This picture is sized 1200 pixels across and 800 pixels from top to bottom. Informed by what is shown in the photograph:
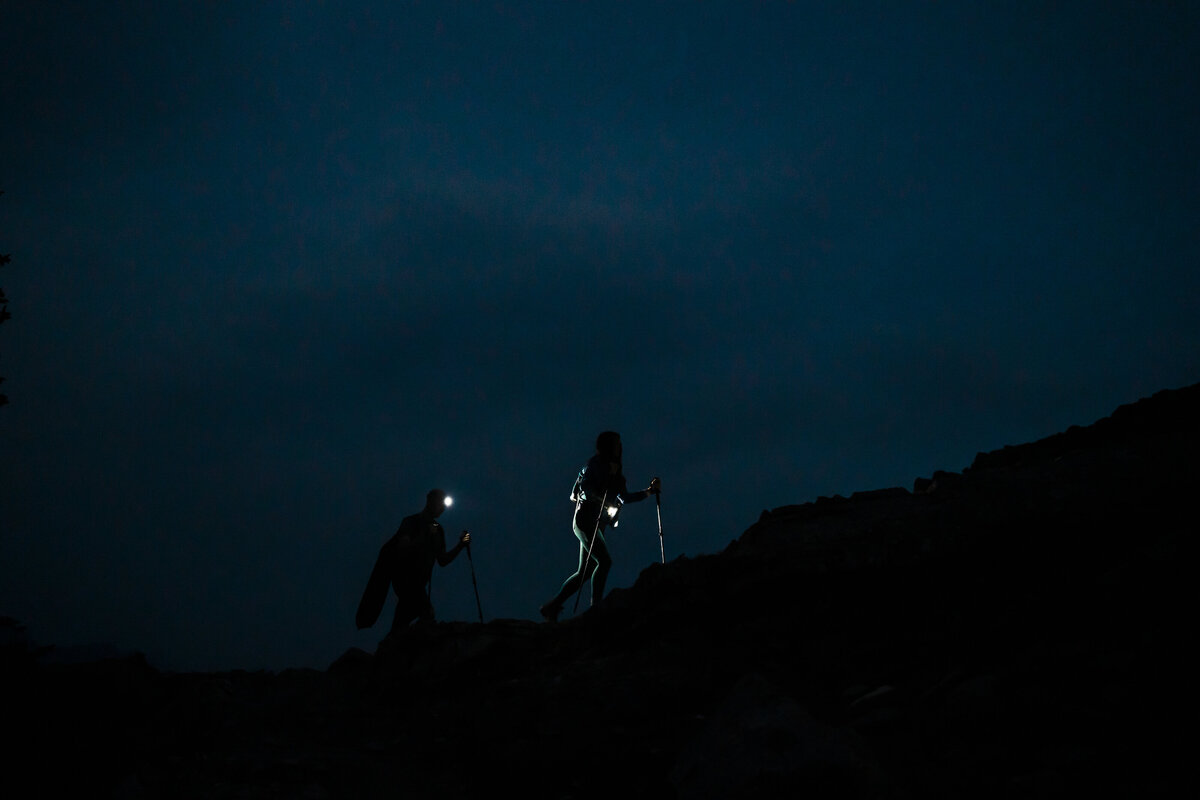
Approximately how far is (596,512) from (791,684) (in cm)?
558

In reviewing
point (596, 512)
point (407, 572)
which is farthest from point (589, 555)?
point (407, 572)

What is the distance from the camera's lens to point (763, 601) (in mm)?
7383

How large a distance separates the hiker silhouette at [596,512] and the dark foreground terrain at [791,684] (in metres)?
1.52

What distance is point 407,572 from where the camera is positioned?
11.0 metres

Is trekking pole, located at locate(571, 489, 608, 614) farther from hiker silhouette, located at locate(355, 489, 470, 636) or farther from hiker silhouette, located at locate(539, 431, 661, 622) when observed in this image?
hiker silhouette, located at locate(355, 489, 470, 636)

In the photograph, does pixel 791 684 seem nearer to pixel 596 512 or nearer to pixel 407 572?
pixel 596 512

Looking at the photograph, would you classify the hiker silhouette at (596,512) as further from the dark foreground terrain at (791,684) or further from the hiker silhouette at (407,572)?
the hiker silhouette at (407,572)

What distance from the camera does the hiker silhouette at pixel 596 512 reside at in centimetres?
1103

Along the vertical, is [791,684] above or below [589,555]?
below

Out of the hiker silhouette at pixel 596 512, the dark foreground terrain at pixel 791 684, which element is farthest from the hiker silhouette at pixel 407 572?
the hiker silhouette at pixel 596 512

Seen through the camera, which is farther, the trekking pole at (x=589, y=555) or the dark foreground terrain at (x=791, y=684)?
the trekking pole at (x=589, y=555)

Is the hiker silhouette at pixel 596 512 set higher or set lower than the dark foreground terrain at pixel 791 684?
higher

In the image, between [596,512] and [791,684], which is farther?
[596,512]

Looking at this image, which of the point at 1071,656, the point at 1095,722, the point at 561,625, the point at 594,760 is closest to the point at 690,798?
the point at 594,760
